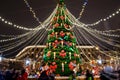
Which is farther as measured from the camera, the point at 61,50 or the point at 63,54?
the point at 61,50

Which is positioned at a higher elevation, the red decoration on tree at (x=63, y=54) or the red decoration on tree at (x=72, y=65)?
the red decoration on tree at (x=63, y=54)

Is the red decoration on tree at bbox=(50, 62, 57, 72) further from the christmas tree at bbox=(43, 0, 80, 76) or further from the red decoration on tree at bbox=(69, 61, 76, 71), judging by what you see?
the red decoration on tree at bbox=(69, 61, 76, 71)

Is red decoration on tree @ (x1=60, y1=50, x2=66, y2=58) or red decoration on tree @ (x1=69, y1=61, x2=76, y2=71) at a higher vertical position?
red decoration on tree @ (x1=60, y1=50, x2=66, y2=58)

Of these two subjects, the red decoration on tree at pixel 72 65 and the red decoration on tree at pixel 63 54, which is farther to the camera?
the red decoration on tree at pixel 63 54

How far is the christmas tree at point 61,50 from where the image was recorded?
66.8 ft

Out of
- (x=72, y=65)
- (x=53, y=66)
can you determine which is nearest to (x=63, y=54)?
(x=72, y=65)

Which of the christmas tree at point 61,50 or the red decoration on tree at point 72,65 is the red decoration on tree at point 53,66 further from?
the red decoration on tree at point 72,65

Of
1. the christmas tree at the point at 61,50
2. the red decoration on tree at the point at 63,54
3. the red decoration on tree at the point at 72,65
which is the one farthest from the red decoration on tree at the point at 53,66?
the red decoration on tree at the point at 72,65

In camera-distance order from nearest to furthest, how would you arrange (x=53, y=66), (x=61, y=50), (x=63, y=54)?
(x=53, y=66) < (x=63, y=54) < (x=61, y=50)

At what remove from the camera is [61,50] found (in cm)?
2050

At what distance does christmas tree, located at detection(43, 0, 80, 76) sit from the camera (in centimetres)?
2038

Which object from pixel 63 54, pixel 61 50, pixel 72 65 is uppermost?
pixel 61 50

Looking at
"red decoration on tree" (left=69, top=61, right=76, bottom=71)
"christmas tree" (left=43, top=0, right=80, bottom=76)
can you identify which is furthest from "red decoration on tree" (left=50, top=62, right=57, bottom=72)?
"red decoration on tree" (left=69, top=61, right=76, bottom=71)

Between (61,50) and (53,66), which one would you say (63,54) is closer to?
(61,50)
